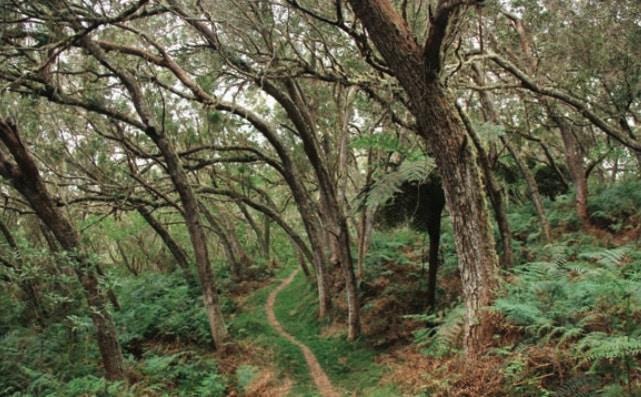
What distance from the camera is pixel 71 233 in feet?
25.1

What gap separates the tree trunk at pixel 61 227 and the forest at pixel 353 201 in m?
0.04

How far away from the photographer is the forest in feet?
16.4

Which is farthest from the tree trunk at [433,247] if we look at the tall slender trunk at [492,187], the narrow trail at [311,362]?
the narrow trail at [311,362]

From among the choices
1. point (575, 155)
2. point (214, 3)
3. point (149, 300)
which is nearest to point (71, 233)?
point (214, 3)

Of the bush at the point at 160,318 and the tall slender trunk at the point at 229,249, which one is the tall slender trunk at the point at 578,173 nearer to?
the bush at the point at 160,318

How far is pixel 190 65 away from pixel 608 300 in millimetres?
10164

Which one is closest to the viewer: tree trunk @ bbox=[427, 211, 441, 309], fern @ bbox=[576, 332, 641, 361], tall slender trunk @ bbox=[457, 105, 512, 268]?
fern @ bbox=[576, 332, 641, 361]

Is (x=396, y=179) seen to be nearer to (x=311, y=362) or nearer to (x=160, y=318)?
(x=311, y=362)

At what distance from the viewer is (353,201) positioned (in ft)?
29.0

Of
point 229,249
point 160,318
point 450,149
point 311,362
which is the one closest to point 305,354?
point 311,362

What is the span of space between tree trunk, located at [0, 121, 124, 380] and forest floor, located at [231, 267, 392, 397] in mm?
2506

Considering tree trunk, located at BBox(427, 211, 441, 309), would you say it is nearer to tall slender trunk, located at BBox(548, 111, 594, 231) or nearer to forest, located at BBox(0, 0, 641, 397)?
forest, located at BBox(0, 0, 641, 397)

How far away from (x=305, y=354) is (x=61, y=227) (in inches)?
225

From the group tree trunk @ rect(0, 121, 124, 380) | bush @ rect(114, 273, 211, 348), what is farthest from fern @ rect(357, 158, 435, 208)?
bush @ rect(114, 273, 211, 348)
